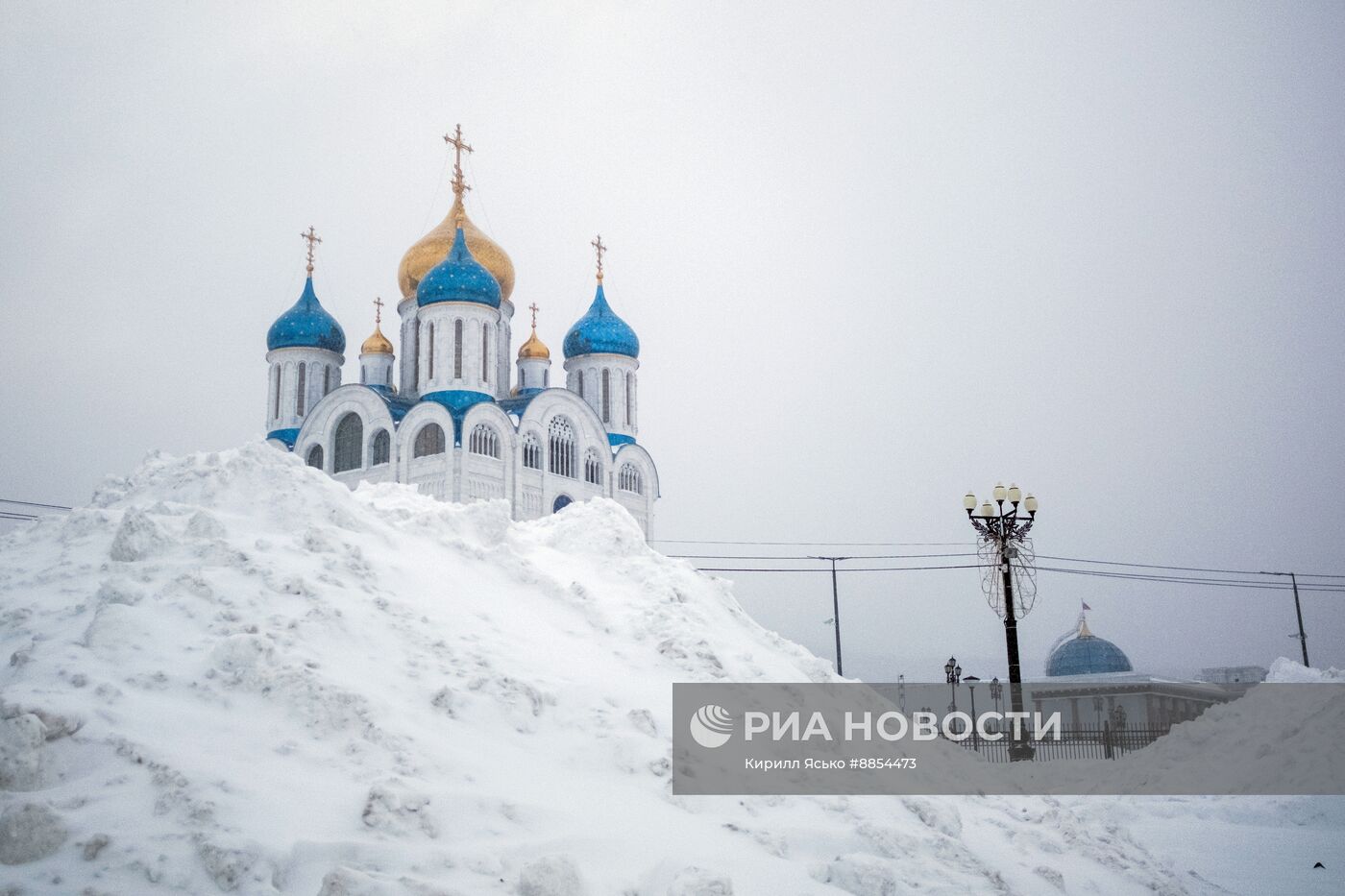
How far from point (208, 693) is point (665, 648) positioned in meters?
4.58

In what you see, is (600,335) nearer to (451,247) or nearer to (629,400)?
(629,400)

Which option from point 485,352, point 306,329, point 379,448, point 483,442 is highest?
point 306,329

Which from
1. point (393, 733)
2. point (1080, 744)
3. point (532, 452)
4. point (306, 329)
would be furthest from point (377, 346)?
point (393, 733)

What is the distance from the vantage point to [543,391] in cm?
3788

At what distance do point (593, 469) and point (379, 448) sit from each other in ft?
25.3

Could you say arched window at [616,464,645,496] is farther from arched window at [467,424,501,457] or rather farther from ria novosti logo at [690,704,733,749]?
ria novosti logo at [690,704,733,749]

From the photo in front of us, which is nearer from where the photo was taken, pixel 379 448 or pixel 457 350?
pixel 379 448

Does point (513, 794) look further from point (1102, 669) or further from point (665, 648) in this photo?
→ point (1102, 669)

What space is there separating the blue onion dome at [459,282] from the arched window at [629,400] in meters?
6.67

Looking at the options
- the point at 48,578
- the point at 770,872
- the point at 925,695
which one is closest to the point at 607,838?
the point at 770,872

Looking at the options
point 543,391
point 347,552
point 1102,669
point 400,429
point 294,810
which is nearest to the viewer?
point 294,810

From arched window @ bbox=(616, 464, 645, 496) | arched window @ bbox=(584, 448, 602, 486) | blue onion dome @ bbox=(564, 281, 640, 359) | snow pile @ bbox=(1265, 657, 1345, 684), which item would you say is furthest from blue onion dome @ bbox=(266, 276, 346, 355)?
snow pile @ bbox=(1265, 657, 1345, 684)

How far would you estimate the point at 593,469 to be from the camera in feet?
129

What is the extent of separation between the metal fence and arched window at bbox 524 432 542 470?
19.6 meters
